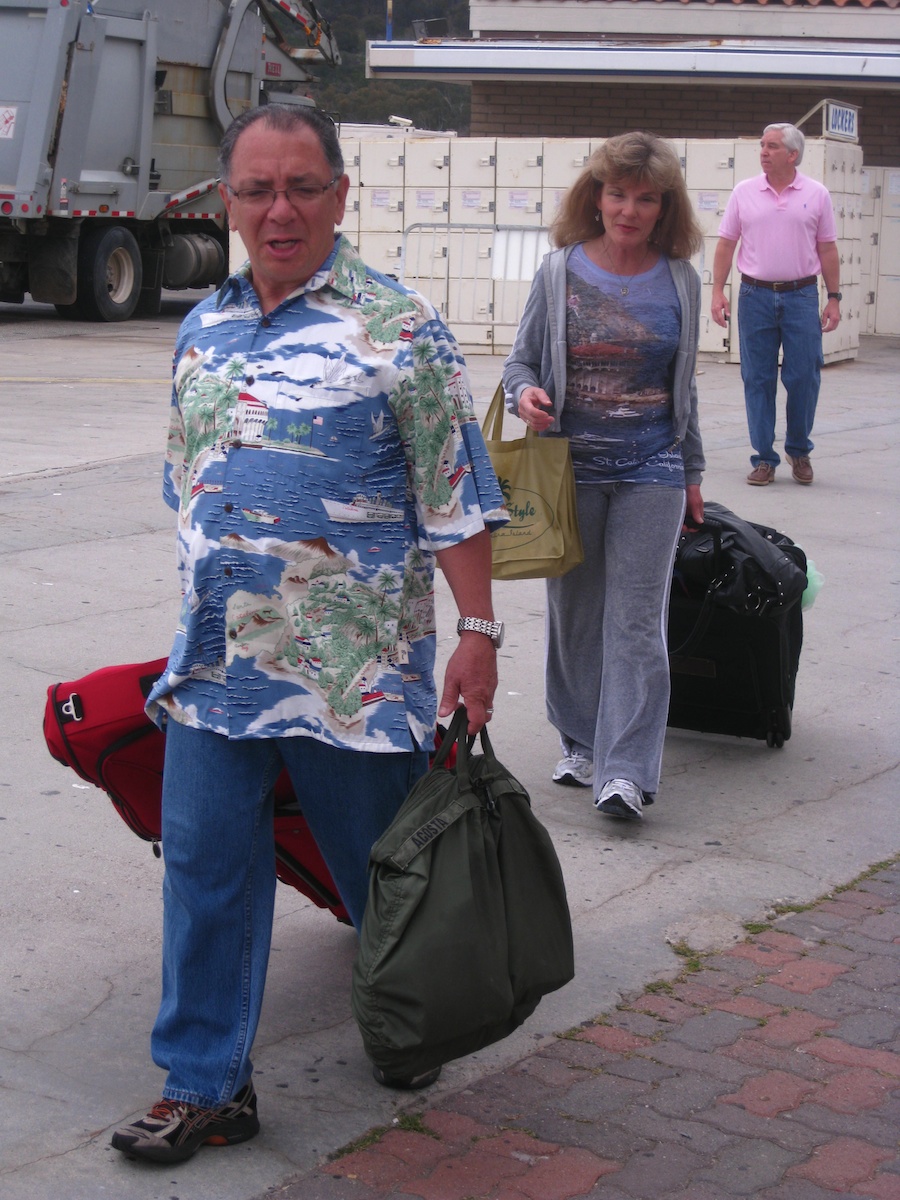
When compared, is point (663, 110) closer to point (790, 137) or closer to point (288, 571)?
point (790, 137)

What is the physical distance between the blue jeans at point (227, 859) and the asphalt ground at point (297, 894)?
20 cm

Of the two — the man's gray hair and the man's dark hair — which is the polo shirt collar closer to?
the man's dark hair

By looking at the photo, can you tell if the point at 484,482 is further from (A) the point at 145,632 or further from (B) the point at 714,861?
(A) the point at 145,632

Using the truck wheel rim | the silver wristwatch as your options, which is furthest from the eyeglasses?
the truck wheel rim

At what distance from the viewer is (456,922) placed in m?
2.65

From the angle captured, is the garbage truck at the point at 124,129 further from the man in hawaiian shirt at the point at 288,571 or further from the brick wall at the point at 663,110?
the man in hawaiian shirt at the point at 288,571

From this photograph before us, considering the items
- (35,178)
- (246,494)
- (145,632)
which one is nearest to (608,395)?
(246,494)

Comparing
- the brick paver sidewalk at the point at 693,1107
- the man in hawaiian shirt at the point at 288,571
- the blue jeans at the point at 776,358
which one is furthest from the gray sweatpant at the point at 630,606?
the blue jeans at the point at 776,358

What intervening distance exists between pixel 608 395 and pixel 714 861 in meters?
1.30

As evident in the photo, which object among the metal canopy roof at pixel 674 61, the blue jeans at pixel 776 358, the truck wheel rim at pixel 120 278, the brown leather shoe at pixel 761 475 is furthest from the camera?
the metal canopy roof at pixel 674 61

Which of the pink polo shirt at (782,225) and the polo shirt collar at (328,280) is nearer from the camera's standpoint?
the polo shirt collar at (328,280)

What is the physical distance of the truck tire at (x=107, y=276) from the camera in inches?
706

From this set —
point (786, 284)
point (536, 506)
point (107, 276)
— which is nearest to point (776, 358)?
point (786, 284)

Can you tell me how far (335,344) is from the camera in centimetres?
273
